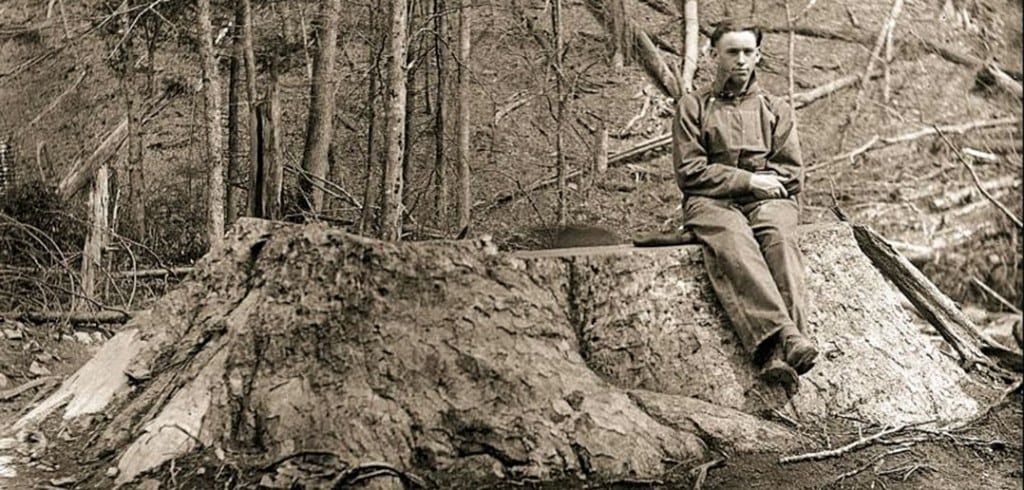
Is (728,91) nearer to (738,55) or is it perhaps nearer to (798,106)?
(738,55)

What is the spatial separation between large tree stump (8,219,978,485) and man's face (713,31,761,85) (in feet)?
Result: 2.69

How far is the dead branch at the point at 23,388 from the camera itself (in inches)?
216

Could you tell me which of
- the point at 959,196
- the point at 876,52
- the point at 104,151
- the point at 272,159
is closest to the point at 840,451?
the point at 272,159

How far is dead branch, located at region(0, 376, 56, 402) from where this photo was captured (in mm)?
5477

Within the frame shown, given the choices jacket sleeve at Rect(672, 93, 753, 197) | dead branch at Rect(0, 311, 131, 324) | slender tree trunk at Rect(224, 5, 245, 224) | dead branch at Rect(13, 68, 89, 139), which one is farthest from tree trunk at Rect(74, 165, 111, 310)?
jacket sleeve at Rect(672, 93, 753, 197)

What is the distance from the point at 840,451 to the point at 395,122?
115 inches

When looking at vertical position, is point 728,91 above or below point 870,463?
above

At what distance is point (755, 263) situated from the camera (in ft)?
14.6

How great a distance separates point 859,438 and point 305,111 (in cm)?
661

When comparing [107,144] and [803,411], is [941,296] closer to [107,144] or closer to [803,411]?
[803,411]

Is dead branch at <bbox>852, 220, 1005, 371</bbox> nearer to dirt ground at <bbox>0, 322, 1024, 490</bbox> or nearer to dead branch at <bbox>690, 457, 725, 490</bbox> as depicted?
dirt ground at <bbox>0, 322, 1024, 490</bbox>

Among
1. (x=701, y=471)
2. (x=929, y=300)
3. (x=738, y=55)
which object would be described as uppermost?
(x=738, y=55)

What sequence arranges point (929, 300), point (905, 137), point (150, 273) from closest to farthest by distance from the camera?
point (929, 300)
point (150, 273)
point (905, 137)

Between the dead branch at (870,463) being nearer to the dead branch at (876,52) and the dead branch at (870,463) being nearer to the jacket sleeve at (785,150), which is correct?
the jacket sleeve at (785,150)
